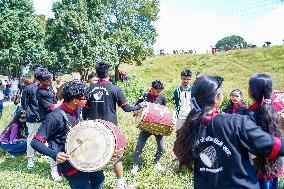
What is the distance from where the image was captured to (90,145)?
4258 millimetres

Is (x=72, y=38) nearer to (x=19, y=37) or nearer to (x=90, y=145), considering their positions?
(x=19, y=37)

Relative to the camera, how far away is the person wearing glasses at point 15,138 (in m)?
8.69

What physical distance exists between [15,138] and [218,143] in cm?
682

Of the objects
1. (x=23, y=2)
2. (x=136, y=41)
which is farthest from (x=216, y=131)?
(x=136, y=41)

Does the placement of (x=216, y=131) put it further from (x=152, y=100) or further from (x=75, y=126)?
(x=152, y=100)

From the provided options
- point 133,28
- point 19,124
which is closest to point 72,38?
point 133,28

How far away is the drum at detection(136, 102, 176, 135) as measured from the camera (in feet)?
21.6

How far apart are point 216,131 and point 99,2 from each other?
36.7m

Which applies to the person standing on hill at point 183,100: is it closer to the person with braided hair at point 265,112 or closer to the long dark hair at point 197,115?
the person with braided hair at point 265,112

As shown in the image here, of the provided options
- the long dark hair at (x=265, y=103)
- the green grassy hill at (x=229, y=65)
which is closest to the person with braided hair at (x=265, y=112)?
the long dark hair at (x=265, y=103)

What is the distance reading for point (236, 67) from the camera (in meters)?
34.5

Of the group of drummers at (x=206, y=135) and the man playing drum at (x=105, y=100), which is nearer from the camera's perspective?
the group of drummers at (x=206, y=135)

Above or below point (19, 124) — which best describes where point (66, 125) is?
above

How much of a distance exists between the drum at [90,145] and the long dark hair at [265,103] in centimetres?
163
